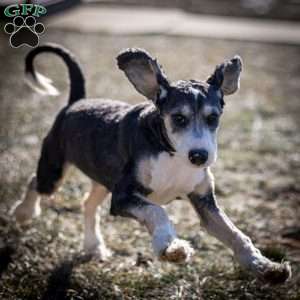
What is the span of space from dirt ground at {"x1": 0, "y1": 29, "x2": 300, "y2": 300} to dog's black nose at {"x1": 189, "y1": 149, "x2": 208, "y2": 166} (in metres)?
1.28

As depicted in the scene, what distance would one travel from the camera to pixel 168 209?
6.21 metres

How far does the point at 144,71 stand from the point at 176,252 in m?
1.15

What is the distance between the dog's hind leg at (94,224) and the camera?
17.3 feet

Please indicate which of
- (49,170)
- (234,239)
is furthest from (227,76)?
(49,170)

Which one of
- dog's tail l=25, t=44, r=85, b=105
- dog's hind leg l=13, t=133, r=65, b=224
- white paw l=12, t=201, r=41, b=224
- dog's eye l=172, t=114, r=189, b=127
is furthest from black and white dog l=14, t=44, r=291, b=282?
white paw l=12, t=201, r=41, b=224

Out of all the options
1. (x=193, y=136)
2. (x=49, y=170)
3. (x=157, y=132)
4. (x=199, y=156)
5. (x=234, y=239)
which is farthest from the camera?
(x=49, y=170)

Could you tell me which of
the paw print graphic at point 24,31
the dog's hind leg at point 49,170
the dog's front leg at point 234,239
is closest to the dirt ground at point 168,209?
the dog's hind leg at point 49,170

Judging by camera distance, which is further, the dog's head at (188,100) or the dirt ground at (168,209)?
the dirt ground at (168,209)

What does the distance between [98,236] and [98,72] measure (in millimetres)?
6226

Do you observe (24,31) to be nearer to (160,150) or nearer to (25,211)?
(160,150)

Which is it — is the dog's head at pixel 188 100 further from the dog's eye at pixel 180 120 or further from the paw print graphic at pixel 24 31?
the paw print graphic at pixel 24 31

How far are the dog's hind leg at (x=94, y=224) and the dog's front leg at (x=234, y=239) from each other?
1.27 m

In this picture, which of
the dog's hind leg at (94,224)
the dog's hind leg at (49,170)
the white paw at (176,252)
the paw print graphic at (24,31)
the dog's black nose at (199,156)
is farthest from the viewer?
the dog's hind leg at (94,224)

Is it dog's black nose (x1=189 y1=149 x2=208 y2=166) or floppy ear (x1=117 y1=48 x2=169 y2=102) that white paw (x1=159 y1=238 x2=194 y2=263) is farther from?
floppy ear (x1=117 y1=48 x2=169 y2=102)
